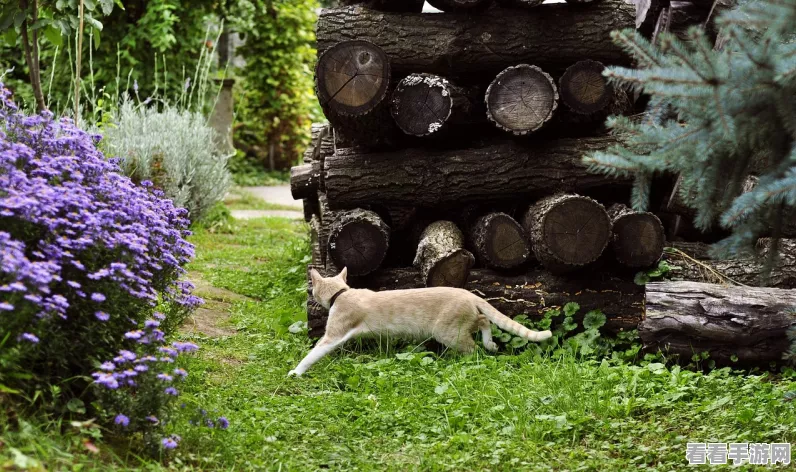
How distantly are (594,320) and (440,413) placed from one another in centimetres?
165

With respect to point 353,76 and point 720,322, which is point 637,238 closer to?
point 720,322

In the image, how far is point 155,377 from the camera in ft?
11.8

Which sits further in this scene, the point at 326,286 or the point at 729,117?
the point at 326,286

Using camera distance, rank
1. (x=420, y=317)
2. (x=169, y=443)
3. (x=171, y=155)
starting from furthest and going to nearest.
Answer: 1. (x=171, y=155)
2. (x=420, y=317)
3. (x=169, y=443)

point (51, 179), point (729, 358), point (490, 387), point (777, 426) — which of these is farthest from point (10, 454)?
point (729, 358)

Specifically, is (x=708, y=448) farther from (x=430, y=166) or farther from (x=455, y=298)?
(x=430, y=166)

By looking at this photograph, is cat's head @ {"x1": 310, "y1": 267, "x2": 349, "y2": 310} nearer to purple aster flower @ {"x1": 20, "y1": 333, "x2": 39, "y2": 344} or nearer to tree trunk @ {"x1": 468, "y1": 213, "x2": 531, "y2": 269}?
tree trunk @ {"x1": 468, "y1": 213, "x2": 531, "y2": 269}

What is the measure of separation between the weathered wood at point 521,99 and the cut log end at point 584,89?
11cm

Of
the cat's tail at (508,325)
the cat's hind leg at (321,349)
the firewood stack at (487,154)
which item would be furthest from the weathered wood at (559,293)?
the cat's hind leg at (321,349)

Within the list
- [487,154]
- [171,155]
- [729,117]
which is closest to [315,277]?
[487,154]

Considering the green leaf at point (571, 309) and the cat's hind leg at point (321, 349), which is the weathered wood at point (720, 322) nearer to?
the green leaf at point (571, 309)

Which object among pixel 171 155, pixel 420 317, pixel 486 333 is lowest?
pixel 486 333

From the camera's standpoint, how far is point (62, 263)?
3.61 metres

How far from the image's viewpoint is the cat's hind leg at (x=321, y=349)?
16.9 ft
